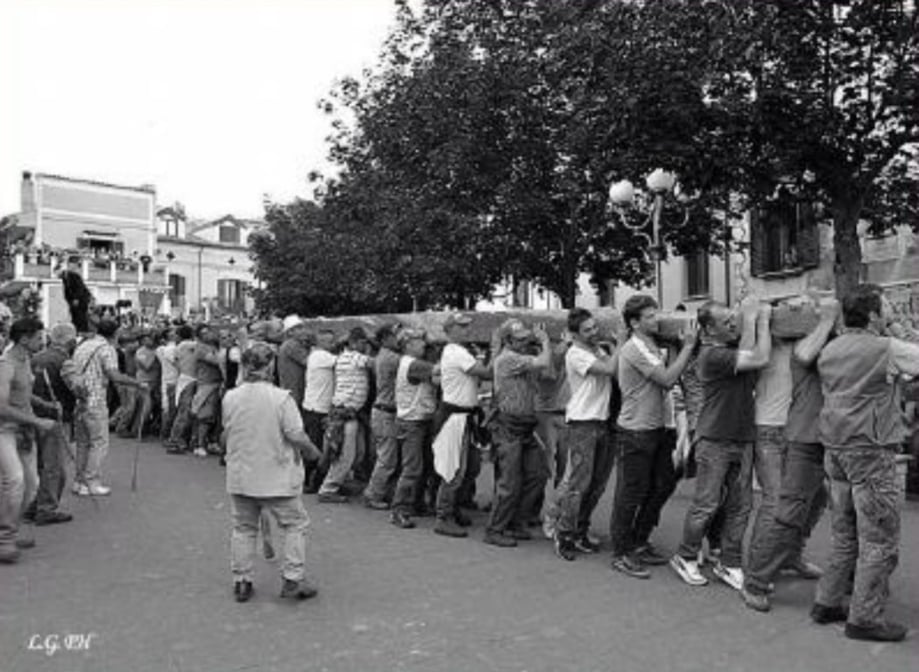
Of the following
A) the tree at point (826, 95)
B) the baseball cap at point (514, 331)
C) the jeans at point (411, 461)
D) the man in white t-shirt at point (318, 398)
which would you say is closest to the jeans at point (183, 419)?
the man in white t-shirt at point (318, 398)

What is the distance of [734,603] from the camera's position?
5.94 m

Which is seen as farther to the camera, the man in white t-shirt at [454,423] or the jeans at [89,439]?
the jeans at [89,439]

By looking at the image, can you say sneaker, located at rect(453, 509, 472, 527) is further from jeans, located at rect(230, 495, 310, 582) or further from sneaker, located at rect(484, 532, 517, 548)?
jeans, located at rect(230, 495, 310, 582)

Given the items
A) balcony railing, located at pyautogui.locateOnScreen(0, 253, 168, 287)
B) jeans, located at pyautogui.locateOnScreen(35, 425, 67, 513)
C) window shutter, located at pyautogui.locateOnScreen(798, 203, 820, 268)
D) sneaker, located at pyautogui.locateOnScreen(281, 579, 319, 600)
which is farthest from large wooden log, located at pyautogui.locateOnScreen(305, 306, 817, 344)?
balcony railing, located at pyautogui.locateOnScreen(0, 253, 168, 287)

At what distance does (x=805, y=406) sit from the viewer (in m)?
5.78

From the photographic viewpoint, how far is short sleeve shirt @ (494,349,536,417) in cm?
761

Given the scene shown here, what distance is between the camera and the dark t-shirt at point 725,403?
6.21 metres

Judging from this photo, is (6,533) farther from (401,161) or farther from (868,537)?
(401,161)

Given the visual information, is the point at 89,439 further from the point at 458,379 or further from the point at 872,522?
the point at 872,522

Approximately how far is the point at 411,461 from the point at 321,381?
1935mm

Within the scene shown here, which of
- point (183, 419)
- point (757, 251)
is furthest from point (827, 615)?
point (757, 251)

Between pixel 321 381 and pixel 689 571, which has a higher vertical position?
pixel 321 381

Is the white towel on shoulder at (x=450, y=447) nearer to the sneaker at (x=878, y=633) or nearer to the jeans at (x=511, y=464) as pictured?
the jeans at (x=511, y=464)

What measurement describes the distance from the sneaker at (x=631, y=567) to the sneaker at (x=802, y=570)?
906 millimetres
